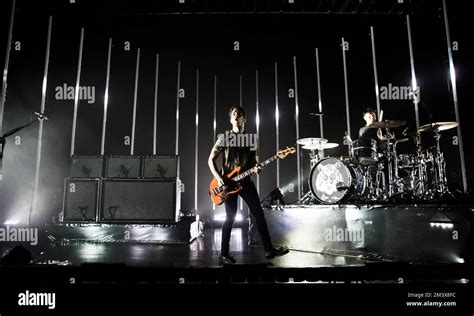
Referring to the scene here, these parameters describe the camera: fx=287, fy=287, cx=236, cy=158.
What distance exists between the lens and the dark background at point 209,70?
18.9 feet

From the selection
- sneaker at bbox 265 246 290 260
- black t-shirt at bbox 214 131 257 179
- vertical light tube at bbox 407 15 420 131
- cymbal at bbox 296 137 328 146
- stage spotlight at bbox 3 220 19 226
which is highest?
vertical light tube at bbox 407 15 420 131

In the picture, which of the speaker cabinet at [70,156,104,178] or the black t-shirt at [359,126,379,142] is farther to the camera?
the speaker cabinet at [70,156,104,178]

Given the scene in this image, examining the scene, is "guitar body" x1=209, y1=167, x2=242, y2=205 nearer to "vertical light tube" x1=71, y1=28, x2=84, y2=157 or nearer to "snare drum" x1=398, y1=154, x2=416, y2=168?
"snare drum" x1=398, y1=154, x2=416, y2=168

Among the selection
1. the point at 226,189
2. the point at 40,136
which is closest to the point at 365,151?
the point at 226,189

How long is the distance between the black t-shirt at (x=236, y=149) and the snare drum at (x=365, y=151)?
2.28m

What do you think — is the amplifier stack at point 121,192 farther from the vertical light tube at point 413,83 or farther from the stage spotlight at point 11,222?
the vertical light tube at point 413,83

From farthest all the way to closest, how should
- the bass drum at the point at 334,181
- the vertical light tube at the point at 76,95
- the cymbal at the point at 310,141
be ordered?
the vertical light tube at the point at 76,95
the cymbal at the point at 310,141
the bass drum at the point at 334,181

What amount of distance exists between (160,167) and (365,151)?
3.51m

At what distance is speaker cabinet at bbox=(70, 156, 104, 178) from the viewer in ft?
16.6

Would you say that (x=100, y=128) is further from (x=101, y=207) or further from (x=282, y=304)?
(x=282, y=304)

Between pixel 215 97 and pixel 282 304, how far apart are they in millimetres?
7277

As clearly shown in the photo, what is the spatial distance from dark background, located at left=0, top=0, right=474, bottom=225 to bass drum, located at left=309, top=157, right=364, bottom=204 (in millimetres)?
3112

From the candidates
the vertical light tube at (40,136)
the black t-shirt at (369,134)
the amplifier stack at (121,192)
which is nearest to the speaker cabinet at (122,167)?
the amplifier stack at (121,192)

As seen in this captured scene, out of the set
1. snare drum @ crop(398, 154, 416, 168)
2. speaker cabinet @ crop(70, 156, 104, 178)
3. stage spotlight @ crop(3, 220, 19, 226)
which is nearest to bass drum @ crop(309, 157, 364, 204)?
snare drum @ crop(398, 154, 416, 168)
